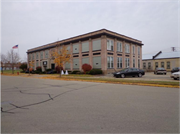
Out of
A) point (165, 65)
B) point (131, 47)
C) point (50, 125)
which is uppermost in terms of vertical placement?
point (131, 47)

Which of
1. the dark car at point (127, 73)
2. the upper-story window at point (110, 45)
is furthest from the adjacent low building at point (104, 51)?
the dark car at point (127, 73)

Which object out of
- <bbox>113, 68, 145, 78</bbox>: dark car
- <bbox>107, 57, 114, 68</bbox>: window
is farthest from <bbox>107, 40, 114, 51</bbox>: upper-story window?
<bbox>113, 68, 145, 78</bbox>: dark car

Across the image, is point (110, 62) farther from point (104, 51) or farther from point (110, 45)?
point (110, 45)

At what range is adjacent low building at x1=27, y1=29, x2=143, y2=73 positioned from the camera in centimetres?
2936

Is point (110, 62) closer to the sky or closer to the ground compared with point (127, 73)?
closer to the sky

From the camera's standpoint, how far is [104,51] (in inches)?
1134

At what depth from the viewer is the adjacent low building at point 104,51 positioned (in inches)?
1156

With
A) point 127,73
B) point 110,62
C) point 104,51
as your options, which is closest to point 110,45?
point 104,51

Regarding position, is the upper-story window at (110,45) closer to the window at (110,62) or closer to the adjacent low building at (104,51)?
the adjacent low building at (104,51)

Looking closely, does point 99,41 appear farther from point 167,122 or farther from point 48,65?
point 167,122

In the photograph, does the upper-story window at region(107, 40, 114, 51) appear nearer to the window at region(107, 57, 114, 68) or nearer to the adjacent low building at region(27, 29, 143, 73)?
the adjacent low building at region(27, 29, 143, 73)

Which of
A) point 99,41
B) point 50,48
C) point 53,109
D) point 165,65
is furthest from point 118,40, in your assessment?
point 53,109

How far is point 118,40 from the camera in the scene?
33.3 m

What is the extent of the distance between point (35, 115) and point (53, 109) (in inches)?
31.6
